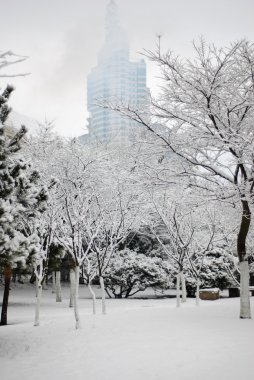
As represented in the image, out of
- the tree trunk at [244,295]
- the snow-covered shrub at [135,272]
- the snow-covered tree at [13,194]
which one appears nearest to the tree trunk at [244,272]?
the tree trunk at [244,295]

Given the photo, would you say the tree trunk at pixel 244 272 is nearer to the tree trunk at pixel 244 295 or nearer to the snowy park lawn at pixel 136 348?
the tree trunk at pixel 244 295

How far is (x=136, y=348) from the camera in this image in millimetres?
7984

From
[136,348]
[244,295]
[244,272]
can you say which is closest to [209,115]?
[244,272]

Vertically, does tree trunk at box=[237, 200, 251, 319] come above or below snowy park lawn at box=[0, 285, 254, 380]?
above

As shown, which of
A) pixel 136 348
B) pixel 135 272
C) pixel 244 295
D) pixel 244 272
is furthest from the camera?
pixel 135 272

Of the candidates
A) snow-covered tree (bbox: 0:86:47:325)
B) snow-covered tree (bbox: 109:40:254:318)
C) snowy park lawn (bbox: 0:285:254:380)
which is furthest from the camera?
snow-covered tree (bbox: 109:40:254:318)

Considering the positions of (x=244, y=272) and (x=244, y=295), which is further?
(x=244, y=272)

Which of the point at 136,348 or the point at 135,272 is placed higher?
the point at 135,272

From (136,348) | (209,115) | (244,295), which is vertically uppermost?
(209,115)

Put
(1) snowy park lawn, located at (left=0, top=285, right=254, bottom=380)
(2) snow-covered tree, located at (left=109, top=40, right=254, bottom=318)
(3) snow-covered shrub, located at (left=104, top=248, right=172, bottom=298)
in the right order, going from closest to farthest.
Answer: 1. (1) snowy park lawn, located at (left=0, top=285, right=254, bottom=380)
2. (2) snow-covered tree, located at (left=109, top=40, right=254, bottom=318)
3. (3) snow-covered shrub, located at (left=104, top=248, right=172, bottom=298)

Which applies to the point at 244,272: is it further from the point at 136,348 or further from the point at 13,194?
the point at 13,194

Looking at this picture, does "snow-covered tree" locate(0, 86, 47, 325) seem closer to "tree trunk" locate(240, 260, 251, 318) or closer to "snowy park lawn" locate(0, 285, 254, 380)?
"snowy park lawn" locate(0, 285, 254, 380)

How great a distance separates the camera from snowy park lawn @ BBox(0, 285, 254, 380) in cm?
640

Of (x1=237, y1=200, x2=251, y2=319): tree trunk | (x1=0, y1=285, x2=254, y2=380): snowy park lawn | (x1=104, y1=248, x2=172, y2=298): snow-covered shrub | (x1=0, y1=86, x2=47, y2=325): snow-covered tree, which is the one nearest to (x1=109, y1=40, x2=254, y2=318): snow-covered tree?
(x1=237, y1=200, x2=251, y2=319): tree trunk
